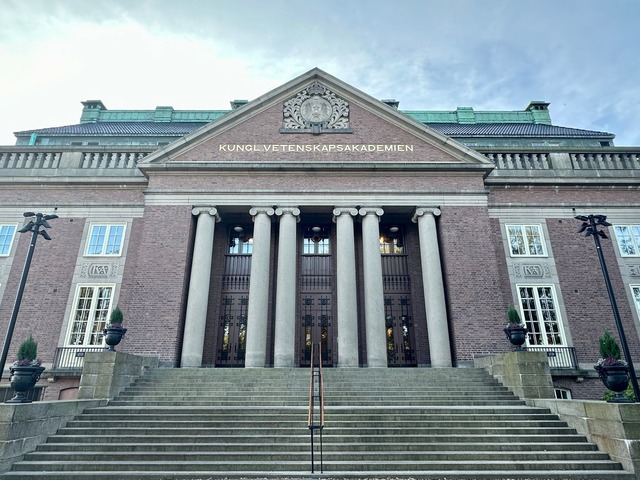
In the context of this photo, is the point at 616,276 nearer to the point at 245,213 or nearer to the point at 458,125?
the point at 458,125

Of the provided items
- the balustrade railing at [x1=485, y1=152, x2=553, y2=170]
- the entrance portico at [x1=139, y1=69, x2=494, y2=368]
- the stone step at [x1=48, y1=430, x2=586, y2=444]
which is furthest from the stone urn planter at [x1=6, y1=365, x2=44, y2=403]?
the balustrade railing at [x1=485, y1=152, x2=553, y2=170]

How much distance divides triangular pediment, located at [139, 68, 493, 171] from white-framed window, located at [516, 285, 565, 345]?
5.71 metres

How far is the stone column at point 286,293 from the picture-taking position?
594 inches

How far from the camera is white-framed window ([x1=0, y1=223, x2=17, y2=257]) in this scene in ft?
56.1

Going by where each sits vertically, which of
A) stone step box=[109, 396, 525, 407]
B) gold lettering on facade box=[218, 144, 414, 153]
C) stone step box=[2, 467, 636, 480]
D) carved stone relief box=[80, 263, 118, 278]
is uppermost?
gold lettering on facade box=[218, 144, 414, 153]

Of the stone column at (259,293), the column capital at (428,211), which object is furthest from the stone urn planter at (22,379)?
the column capital at (428,211)

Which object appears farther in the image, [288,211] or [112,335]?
[288,211]

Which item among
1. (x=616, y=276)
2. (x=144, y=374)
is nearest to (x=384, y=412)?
(x=144, y=374)

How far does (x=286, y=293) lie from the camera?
15.8 m

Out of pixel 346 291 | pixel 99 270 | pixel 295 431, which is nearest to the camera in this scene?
pixel 295 431

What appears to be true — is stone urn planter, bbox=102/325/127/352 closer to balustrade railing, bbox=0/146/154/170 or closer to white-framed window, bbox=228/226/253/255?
white-framed window, bbox=228/226/253/255

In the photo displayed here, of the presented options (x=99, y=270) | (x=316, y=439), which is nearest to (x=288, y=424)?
(x=316, y=439)

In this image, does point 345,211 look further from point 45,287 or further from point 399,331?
point 45,287

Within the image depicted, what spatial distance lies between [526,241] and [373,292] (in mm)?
7503
